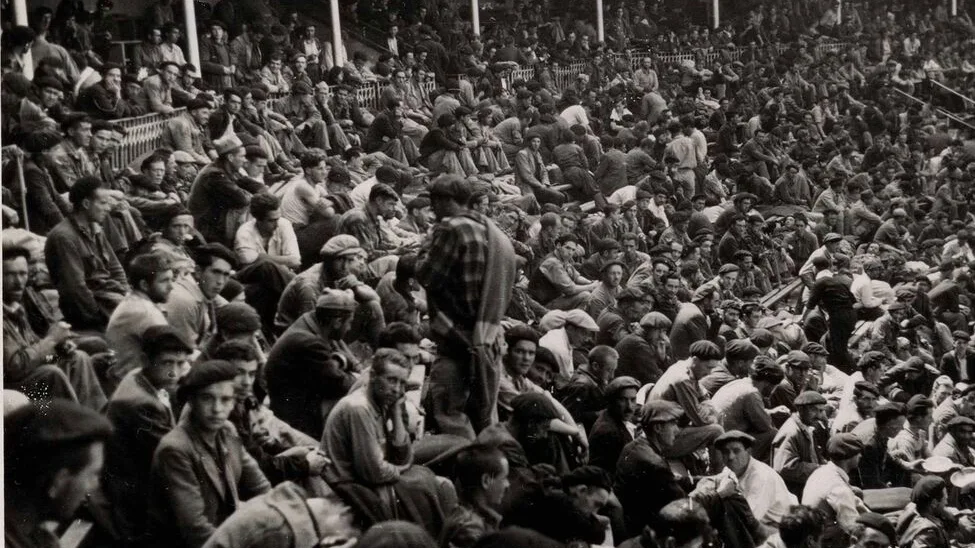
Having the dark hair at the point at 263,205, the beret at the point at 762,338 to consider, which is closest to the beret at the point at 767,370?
the beret at the point at 762,338

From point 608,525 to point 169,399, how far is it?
2606mm

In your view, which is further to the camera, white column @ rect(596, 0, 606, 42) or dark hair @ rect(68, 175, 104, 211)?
white column @ rect(596, 0, 606, 42)

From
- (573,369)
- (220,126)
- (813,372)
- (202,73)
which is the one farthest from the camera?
(202,73)

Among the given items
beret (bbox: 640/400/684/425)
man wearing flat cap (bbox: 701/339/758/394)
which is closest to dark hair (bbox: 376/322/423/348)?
beret (bbox: 640/400/684/425)

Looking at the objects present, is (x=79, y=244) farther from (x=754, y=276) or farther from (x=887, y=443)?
(x=754, y=276)

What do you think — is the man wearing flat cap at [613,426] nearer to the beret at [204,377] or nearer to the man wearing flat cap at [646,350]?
the man wearing flat cap at [646,350]

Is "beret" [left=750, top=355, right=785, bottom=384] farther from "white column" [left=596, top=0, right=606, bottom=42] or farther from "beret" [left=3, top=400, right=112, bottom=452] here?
"white column" [left=596, top=0, right=606, bottom=42]

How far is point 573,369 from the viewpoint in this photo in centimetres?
1097

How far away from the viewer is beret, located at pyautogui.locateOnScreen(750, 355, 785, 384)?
11.1 metres

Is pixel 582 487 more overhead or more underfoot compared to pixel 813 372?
more overhead

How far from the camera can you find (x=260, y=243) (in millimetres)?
10141

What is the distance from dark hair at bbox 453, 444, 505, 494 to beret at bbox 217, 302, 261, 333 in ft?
4.83

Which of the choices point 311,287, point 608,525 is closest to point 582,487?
point 608,525

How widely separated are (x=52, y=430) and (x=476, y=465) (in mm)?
2728
